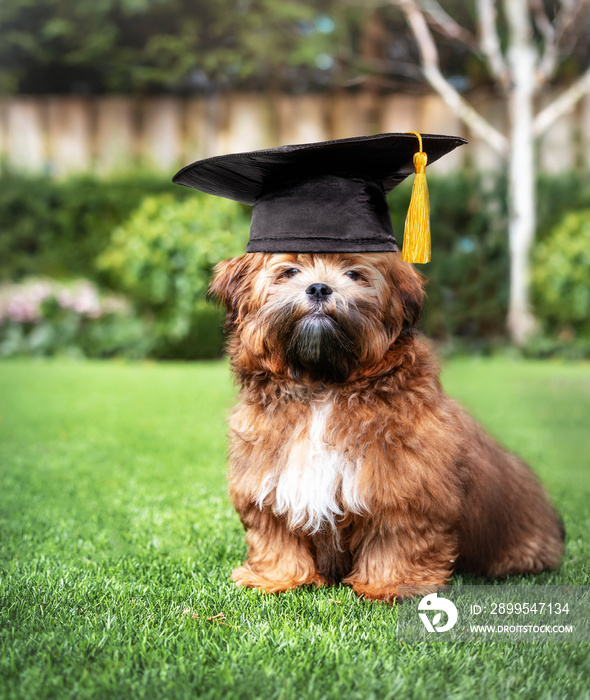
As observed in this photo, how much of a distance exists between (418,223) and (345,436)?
0.78 metres

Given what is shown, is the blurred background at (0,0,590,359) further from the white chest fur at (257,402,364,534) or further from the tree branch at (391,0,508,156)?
the white chest fur at (257,402,364,534)

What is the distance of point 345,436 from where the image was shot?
2.40 m

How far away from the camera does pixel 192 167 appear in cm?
254

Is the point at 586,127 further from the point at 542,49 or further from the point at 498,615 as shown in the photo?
the point at 498,615

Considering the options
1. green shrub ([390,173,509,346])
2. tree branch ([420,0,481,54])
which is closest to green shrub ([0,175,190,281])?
green shrub ([390,173,509,346])

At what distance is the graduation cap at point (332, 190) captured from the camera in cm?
238

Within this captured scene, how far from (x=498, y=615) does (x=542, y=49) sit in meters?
10.2

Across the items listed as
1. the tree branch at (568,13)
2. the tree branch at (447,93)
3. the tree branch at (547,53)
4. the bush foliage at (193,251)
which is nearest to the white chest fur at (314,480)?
the bush foliage at (193,251)

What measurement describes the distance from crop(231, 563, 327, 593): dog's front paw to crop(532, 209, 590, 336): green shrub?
7.10 meters

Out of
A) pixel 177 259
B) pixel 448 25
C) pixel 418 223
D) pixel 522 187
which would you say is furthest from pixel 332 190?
pixel 448 25

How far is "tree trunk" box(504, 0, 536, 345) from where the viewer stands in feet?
29.7

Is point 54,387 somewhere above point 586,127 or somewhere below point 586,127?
below

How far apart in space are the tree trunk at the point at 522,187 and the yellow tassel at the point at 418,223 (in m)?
6.90

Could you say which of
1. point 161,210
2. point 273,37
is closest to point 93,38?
point 273,37
